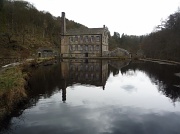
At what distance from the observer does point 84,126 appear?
1054 centimetres

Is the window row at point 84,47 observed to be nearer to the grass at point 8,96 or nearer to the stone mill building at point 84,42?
the stone mill building at point 84,42

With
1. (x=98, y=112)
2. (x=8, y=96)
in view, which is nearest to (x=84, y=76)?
(x=98, y=112)

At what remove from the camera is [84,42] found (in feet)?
218

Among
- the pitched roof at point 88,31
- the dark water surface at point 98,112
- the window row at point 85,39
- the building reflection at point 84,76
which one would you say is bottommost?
the dark water surface at point 98,112

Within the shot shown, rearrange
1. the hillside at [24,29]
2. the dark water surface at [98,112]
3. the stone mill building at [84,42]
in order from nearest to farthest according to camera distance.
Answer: the dark water surface at [98,112] → the hillside at [24,29] → the stone mill building at [84,42]

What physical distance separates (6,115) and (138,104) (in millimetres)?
8491

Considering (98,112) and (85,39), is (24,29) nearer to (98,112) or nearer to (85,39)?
(85,39)

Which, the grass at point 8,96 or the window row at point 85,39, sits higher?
the window row at point 85,39

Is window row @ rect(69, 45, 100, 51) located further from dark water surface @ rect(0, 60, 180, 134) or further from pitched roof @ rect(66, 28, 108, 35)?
dark water surface @ rect(0, 60, 180, 134)

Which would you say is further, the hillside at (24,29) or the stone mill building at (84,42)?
the stone mill building at (84,42)

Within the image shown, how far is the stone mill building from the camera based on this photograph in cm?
6531

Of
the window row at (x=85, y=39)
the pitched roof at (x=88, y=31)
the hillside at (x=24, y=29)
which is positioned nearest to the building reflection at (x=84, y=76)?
the hillside at (x=24, y=29)

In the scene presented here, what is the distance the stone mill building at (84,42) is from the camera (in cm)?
6531

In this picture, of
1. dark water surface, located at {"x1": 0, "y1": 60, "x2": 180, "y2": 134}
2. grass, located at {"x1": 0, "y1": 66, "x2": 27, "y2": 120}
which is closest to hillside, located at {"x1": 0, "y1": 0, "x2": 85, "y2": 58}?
dark water surface, located at {"x1": 0, "y1": 60, "x2": 180, "y2": 134}
